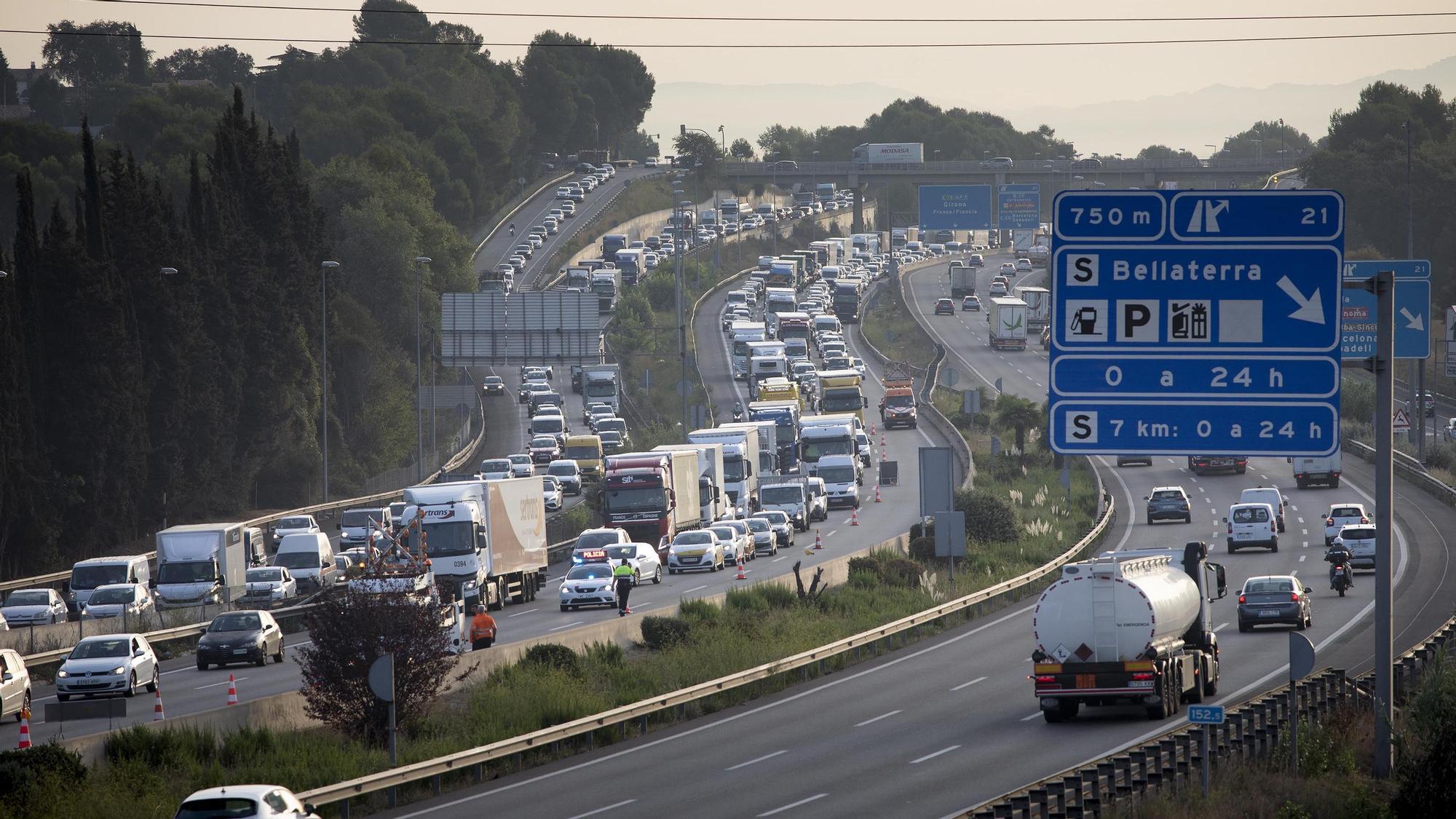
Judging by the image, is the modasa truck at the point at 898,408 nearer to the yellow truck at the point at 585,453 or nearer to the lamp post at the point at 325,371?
the yellow truck at the point at 585,453

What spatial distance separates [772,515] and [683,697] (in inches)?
1342

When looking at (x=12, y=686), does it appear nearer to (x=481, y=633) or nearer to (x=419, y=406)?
(x=481, y=633)

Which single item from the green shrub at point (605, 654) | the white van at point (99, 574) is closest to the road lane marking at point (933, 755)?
the green shrub at point (605, 654)

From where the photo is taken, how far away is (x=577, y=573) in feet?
157

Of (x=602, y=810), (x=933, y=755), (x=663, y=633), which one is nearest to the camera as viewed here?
(x=602, y=810)

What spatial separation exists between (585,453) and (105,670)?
48.9 meters

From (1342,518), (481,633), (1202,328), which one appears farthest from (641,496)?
(1202,328)

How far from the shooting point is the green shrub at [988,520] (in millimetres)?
55344

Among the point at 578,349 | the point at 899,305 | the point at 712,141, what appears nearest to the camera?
the point at 578,349

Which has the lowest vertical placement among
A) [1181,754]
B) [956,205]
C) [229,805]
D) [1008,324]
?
[1181,754]

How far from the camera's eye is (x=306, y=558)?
5309 centimetres

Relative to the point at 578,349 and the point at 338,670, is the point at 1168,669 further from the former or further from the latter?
the point at 578,349

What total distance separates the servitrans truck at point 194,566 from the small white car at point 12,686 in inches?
606

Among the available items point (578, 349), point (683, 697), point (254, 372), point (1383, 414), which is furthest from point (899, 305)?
point (1383, 414)
